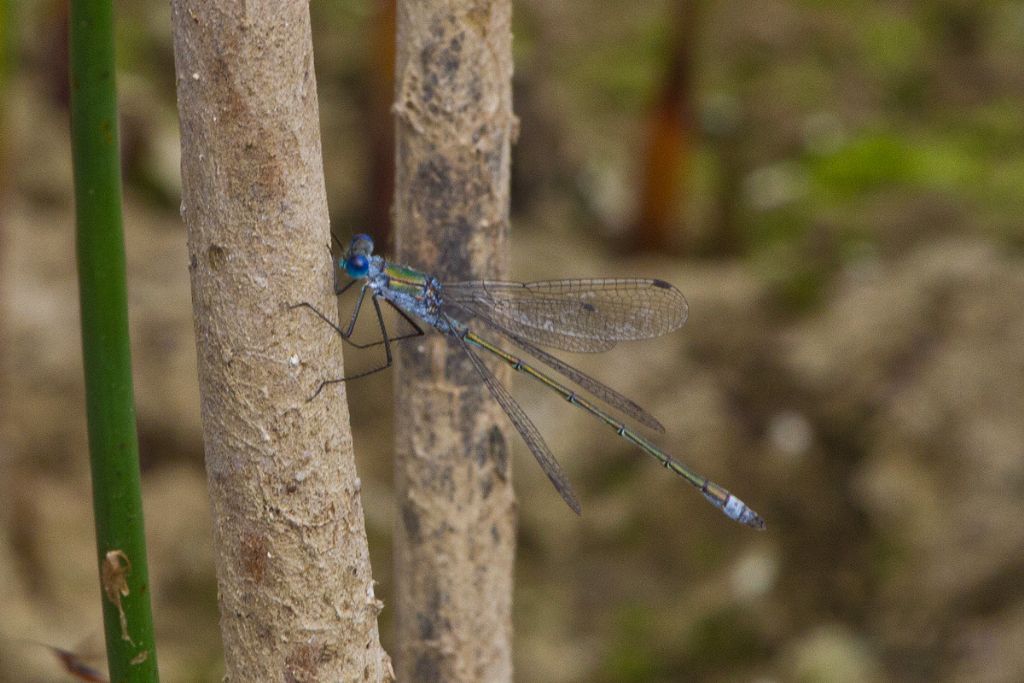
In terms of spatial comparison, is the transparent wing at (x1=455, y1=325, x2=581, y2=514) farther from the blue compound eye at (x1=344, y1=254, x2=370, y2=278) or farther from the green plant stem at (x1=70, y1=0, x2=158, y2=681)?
the green plant stem at (x1=70, y1=0, x2=158, y2=681)

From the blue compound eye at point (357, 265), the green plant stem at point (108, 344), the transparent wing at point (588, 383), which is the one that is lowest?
the green plant stem at point (108, 344)

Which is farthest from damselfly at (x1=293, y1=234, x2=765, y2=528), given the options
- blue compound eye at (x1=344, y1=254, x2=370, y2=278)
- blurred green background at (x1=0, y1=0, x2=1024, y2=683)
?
blurred green background at (x1=0, y1=0, x2=1024, y2=683)

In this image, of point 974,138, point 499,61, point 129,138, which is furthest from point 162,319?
point 974,138

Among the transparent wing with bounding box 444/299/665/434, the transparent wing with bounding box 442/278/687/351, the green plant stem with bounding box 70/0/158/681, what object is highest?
the transparent wing with bounding box 442/278/687/351

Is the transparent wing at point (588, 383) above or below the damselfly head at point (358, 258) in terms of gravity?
below

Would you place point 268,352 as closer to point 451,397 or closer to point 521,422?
point 451,397

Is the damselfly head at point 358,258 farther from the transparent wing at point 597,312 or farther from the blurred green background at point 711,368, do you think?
the blurred green background at point 711,368

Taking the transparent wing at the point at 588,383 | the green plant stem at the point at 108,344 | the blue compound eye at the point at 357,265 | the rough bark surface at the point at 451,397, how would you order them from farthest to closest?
the transparent wing at the point at 588,383, the blue compound eye at the point at 357,265, the rough bark surface at the point at 451,397, the green plant stem at the point at 108,344

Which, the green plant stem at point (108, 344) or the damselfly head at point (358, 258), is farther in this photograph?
the damselfly head at point (358, 258)

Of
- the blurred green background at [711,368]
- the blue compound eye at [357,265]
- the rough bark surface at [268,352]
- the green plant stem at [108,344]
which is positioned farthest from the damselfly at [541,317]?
the blurred green background at [711,368]
